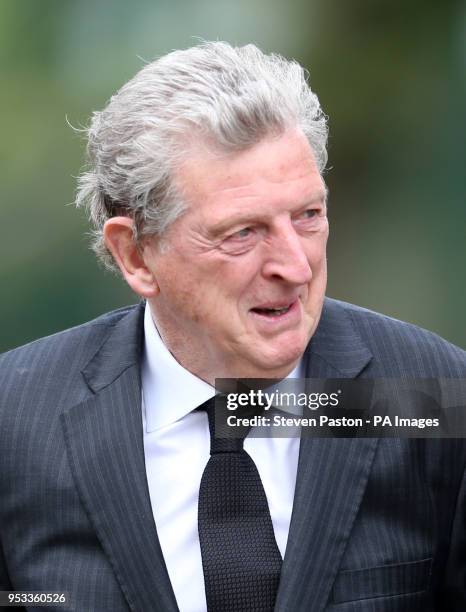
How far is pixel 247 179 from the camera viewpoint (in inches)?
78.6

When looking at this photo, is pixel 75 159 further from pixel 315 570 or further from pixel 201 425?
pixel 315 570

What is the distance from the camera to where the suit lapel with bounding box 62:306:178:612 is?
2084 mm

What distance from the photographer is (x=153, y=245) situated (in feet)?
7.12

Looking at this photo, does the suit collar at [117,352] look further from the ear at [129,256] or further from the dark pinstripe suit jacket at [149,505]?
the ear at [129,256]

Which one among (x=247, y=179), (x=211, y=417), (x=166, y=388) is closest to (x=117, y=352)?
(x=166, y=388)

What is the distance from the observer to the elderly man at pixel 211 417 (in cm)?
204

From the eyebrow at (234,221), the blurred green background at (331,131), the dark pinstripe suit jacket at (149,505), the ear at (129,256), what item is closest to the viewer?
the eyebrow at (234,221)

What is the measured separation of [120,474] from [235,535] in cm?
27

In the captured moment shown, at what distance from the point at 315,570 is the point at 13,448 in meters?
0.70

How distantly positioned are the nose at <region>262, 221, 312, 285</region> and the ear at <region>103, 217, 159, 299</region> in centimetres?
32

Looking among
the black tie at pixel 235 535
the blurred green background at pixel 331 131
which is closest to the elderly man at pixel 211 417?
the black tie at pixel 235 535

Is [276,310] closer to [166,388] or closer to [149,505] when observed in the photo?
[166,388]

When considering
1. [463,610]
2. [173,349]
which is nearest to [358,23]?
[173,349]

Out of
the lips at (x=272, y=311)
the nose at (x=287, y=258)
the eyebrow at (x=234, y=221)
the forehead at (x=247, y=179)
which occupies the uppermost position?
the forehead at (x=247, y=179)
